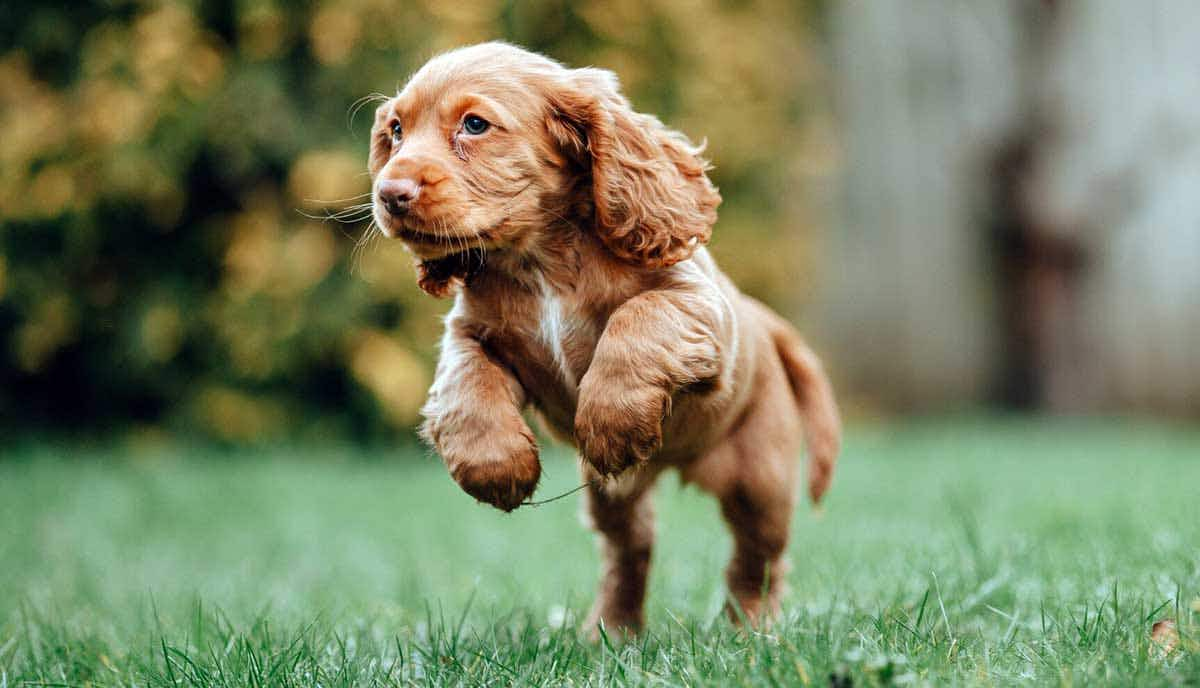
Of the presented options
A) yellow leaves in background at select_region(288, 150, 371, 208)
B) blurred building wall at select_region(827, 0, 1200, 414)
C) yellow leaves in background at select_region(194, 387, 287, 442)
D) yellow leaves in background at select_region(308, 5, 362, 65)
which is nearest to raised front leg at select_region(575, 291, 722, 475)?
yellow leaves in background at select_region(288, 150, 371, 208)

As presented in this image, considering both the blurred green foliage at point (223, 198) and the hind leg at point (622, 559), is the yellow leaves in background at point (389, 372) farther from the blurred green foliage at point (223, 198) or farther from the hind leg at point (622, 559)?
the hind leg at point (622, 559)

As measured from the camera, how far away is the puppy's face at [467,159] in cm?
224

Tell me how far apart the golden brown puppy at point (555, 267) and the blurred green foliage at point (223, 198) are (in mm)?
4144

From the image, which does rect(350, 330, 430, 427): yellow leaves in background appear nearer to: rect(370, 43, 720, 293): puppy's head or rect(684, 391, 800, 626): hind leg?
rect(684, 391, 800, 626): hind leg

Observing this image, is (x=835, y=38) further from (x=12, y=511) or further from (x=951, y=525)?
(x=12, y=511)

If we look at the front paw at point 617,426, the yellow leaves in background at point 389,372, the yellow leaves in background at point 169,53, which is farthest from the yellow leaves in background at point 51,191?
the front paw at point 617,426

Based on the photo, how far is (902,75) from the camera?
9.50 metres

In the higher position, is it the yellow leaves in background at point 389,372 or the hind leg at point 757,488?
the hind leg at point 757,488

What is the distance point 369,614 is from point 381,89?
4247 mm

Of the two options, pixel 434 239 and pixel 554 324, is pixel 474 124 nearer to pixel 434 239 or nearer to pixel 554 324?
pixel 434 239

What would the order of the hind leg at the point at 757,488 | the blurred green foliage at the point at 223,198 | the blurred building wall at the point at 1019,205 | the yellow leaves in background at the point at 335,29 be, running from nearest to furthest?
the hind leg at the point at 757,488 → the yellow leaves in background at the point at 335,29 → the blurred green foliage at the point at 223,198 → the blurred building wall at the point at 1019,205

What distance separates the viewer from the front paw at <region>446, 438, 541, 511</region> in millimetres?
2221

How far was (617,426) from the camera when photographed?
2.20 metres

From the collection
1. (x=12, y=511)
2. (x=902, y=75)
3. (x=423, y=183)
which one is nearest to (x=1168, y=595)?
(x=423, y=183)
